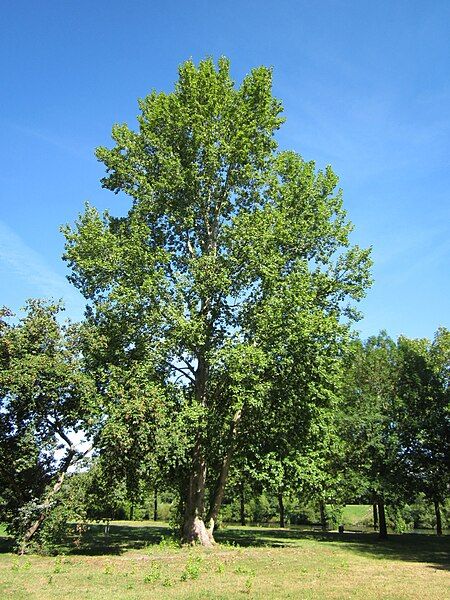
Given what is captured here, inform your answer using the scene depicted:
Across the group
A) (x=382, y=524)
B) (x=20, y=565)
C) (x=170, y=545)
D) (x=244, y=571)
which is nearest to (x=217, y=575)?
(x=244, y=571)

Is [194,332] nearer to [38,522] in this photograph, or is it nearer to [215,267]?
[215,267]

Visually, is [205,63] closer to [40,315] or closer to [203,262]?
[203,262]

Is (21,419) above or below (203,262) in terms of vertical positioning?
below

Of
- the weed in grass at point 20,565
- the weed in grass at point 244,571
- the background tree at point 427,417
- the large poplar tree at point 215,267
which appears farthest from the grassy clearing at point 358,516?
the weed in grass at point 20,565

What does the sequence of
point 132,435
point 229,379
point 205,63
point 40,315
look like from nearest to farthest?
1. point 132,435
2. point 40,315
3. point 229,379
4. point 205,63

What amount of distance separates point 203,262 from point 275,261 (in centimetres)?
363

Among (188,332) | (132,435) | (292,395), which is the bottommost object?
(132,435)

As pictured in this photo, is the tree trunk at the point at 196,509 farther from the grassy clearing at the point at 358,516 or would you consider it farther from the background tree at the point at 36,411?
the grassy clearing at the point at 358,516

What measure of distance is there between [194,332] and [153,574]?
10.2m

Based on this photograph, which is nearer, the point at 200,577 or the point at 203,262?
the point at 200,577

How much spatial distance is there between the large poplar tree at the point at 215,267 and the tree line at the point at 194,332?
89 mm

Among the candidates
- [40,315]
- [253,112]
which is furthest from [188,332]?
[253,112]

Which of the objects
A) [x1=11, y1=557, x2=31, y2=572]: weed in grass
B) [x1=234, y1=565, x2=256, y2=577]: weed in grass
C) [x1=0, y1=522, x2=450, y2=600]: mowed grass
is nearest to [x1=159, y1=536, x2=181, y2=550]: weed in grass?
[x1=0, y1=522, x2=450, y2=600]: mowed grass

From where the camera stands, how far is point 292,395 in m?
23.2
